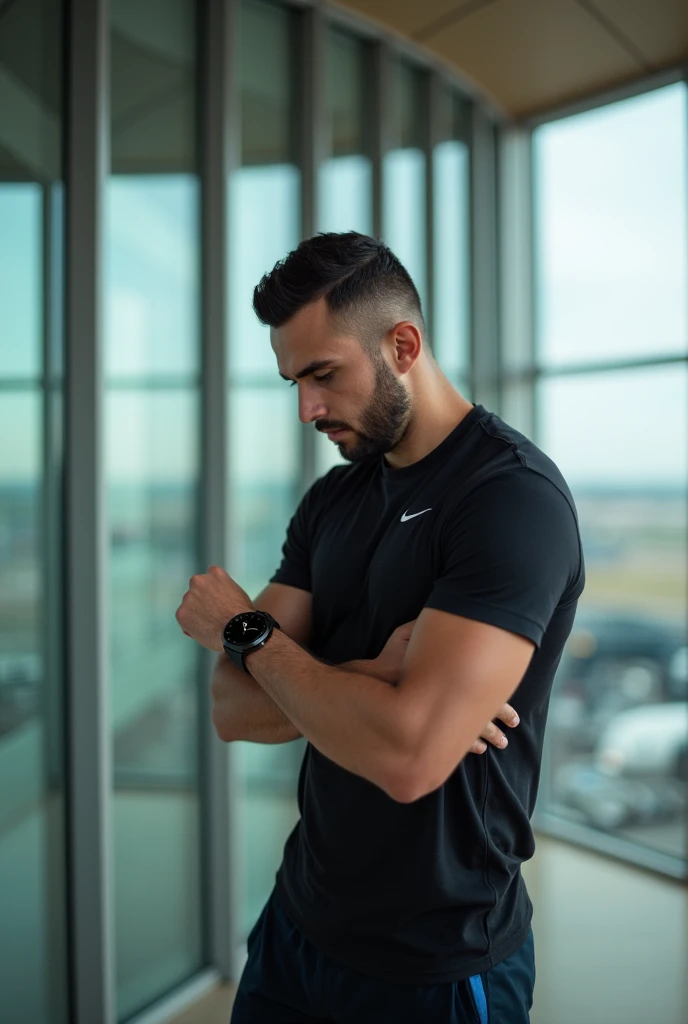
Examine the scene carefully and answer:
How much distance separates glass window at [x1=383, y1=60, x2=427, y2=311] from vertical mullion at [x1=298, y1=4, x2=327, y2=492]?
45cm

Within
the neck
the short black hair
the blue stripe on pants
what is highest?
the short black hair

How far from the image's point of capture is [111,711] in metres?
2.44

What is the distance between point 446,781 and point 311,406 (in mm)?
661

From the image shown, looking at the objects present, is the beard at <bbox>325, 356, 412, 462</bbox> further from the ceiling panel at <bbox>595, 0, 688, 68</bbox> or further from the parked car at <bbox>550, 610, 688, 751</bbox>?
the parked car at <bbox>550, 610, 688, 751</bbox>

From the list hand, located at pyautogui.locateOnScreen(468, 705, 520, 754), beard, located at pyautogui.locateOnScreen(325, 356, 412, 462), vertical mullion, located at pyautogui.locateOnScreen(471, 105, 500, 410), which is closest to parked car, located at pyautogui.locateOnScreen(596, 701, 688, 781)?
vertical mullion, located at pyautogui.locateOnScreen(471, 105, 500, 410)

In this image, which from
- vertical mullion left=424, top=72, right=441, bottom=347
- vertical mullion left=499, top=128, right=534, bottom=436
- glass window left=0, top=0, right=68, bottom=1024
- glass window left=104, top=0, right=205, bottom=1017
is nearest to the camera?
glass window left=0, top=0, right=68, bottom=1024

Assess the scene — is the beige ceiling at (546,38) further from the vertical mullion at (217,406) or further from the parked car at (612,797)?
the parked car at (612,797)

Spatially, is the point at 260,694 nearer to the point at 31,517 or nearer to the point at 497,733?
the point at 497,733

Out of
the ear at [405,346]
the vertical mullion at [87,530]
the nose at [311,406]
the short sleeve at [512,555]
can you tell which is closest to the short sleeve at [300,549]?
the nose at [311,406]

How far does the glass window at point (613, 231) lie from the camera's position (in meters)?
3.56

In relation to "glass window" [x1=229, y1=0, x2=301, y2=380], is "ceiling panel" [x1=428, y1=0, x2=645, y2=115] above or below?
above

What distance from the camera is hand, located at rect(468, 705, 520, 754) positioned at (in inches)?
49.1

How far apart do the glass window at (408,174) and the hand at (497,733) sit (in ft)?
8.25

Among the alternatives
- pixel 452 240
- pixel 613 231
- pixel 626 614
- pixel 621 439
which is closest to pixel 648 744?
pixel 626 614
